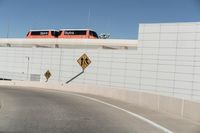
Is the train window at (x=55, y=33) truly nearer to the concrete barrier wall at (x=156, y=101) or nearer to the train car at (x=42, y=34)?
the train car at (x=42, y=34)

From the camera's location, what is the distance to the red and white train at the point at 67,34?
87.9 metres

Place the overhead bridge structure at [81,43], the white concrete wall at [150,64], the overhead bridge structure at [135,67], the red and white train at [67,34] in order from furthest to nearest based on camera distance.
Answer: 1. the red and white train at [67,34]
2. the overhead bridge structure at [81,43]
3. the white concrete wall at [150,64]
4. the overhead bridge structure at [135,67]

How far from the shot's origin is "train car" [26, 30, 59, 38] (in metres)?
91.7

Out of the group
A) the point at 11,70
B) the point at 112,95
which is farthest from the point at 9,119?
the point at 11,70

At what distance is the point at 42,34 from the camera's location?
94.4m

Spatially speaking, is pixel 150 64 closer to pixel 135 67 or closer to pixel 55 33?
pixel 135 67

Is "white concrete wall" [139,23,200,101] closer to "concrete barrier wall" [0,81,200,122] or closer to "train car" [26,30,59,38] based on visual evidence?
"concrete barrier wall" [0,81,200,122]

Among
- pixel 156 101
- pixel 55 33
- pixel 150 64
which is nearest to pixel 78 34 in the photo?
pixel 55 33

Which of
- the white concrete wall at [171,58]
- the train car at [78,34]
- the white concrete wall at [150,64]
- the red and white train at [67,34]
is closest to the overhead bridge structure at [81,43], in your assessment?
the red and white train at [67,34]

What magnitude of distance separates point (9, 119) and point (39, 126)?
7.11 ft

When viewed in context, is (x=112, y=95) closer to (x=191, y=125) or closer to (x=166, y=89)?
(x=191, y=125)

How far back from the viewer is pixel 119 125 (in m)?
13.9

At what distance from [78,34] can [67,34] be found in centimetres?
251

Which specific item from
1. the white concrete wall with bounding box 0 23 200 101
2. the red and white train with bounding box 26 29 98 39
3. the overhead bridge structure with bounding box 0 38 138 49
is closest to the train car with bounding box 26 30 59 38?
the red and white train with bounding box 26 29 98 39
